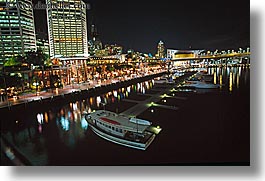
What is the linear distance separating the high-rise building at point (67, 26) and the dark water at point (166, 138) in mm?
1886

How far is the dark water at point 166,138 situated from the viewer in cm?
258

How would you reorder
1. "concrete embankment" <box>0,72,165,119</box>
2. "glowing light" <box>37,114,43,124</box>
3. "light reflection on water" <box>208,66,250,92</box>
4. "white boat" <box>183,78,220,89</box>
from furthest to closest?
"white boat" <box>183,78,220,89</box>
"concrete embankment" <box>0,72,165,119</box>
"glowing light" <box>37,114,43,124</box>
"light reflection on water" <box>208,66,250,92</box>

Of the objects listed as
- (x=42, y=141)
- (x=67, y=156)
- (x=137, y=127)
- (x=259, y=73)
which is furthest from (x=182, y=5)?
(x=42, y=141)

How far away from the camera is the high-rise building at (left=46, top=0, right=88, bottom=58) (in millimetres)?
3514

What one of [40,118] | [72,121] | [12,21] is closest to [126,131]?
[72,121]

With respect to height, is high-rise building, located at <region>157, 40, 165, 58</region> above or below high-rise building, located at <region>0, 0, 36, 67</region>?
below

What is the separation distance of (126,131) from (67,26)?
273 cm

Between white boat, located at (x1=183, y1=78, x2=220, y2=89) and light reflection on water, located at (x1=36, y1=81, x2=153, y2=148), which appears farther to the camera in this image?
white boat, located at (x1=183, y1=78, x2=220, y2=89)

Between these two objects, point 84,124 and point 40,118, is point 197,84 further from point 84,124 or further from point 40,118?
point 40,118

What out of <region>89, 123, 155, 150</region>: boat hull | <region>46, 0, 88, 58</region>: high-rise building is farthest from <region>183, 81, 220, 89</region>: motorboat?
<region>46, 0, 88, 58</region>: high-rise building

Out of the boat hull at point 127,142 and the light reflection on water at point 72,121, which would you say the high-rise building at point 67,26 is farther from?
the boat hull at point 127,142

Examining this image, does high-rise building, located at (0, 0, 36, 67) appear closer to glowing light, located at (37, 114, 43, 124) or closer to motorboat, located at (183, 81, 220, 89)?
glowing light, located at (37, 114, 43, 124)

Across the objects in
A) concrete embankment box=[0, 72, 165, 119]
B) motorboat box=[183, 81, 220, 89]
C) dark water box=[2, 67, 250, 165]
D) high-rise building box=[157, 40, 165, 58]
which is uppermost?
high-rise building box=[157, 40, 165, 58]

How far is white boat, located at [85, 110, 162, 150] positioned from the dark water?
10 centimetres
